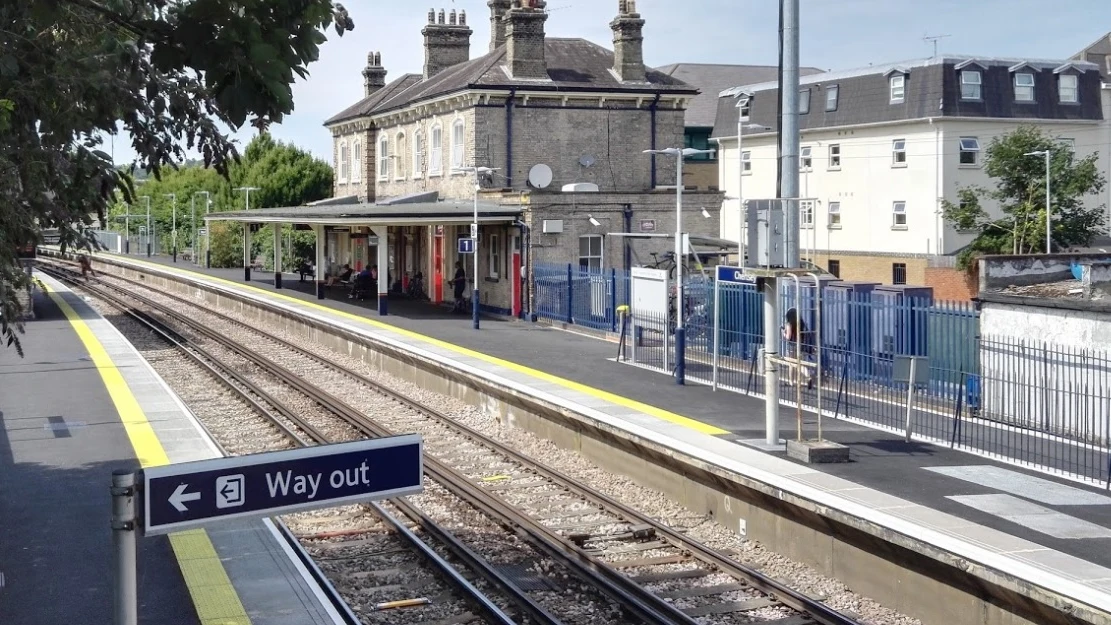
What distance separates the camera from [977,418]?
602 inches

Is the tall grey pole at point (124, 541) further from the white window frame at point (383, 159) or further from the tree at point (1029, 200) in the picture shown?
the white window frame at point (383, 159)

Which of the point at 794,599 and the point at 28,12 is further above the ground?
the point at 28,12

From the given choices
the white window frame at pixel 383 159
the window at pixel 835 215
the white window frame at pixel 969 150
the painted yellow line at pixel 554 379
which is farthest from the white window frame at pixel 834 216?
the painted yellow line at pixel 554 379

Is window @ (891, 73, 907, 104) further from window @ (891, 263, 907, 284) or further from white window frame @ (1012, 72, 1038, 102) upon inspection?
window @ (891, 263, 907, 284)

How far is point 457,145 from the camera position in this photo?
124ft

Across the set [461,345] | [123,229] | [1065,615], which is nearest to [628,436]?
[1065,615]

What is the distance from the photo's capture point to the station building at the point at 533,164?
3306cm

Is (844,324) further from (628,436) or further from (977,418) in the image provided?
(628,436)

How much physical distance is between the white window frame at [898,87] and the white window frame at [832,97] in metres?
3.14

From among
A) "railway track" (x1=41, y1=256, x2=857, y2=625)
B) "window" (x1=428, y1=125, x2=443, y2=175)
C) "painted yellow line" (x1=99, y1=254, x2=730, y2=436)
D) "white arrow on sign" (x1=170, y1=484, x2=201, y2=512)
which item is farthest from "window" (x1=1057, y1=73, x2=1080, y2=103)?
"white arrow on sign" (x1=170, y1=484, x2=201, y2=512)

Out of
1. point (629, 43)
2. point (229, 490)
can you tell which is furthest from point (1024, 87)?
point (229, 490)

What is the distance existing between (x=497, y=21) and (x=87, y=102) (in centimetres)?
3490

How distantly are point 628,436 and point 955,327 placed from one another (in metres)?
5.16

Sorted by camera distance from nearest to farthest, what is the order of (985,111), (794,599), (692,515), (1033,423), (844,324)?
(794,599)
(692,515)
(1033,423)
(844,324)
(985,111)
